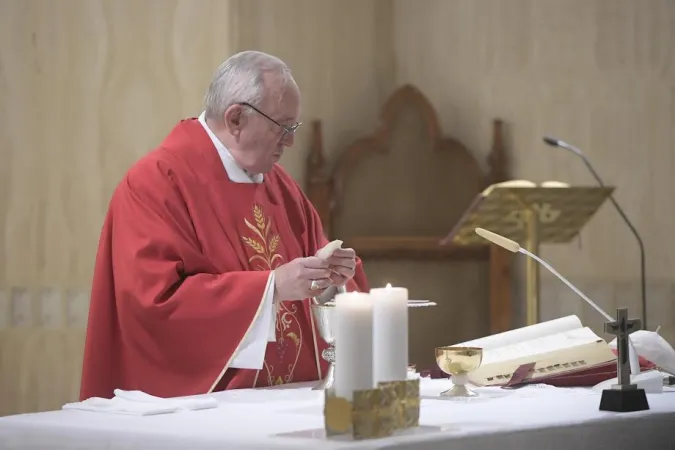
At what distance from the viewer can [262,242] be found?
14.1 ft

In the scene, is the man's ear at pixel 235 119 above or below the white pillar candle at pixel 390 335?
above

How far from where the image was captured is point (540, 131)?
798 centimetres

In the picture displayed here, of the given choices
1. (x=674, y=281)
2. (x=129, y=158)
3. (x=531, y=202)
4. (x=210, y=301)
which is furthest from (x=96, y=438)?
(x=674, y=281)

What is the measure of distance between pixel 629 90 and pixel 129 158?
10.3 ft

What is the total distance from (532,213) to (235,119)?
99.6 inches

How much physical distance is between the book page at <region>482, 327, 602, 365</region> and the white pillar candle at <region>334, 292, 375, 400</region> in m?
1.18

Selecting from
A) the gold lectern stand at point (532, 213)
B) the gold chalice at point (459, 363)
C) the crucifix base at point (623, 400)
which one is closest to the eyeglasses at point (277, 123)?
the gold chalice at point (459, 363)

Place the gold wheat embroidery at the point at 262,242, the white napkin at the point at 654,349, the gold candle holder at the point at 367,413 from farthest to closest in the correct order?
the gold wheat embroidery at the point at 262,242 < the white napkin at the point at 654,349 < the gold candle holder at the point at 367,413

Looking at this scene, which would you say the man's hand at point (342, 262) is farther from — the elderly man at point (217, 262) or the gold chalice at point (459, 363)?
the gold chalice at point (459, 363)

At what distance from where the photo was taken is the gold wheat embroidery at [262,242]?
426cm

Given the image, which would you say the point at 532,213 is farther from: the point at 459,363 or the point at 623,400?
the point at 623,400

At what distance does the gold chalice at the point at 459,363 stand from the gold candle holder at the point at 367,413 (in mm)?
682

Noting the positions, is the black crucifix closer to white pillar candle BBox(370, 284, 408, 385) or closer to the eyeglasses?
white pillar candle BBox(370, 284, 408, 385)

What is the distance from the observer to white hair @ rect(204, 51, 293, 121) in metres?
4.27
